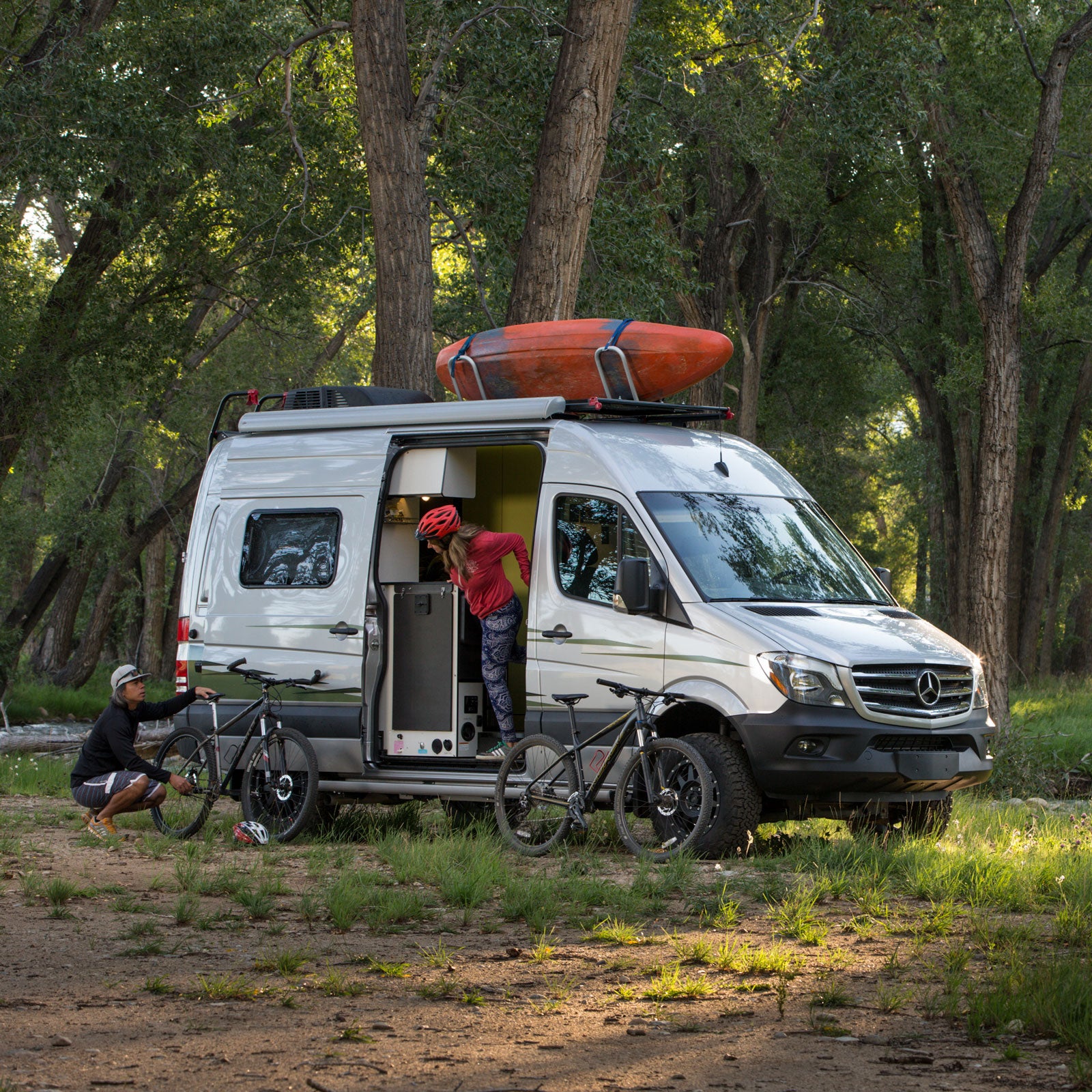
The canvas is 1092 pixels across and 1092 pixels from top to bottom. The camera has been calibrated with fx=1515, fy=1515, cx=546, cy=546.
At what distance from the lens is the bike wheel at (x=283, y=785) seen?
33.2 ft

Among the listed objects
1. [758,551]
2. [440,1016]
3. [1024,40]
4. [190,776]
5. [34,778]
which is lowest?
[34,778]

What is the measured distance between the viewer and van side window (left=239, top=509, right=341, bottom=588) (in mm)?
10648

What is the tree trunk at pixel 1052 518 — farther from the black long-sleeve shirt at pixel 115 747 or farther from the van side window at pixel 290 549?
the black long-sleeve shirt at pixel 115 747

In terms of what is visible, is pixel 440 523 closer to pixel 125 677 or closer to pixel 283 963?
pixel 125 677

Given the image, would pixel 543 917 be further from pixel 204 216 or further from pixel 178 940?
pixel 204 216

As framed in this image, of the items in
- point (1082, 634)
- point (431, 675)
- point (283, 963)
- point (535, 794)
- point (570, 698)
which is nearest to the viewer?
point (283, 963)

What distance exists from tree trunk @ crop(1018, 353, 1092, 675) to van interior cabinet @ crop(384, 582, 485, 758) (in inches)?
782

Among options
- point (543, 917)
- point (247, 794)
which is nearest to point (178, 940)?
point (543, 917)

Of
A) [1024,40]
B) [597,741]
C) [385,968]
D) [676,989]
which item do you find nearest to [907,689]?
[597,741]

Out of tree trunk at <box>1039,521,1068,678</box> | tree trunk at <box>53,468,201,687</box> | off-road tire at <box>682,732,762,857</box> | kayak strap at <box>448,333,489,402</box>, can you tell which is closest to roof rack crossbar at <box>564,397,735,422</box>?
kayak strap at <box>448,333,489,402</box>

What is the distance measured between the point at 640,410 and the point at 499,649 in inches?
72.5

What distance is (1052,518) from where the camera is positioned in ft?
93.6

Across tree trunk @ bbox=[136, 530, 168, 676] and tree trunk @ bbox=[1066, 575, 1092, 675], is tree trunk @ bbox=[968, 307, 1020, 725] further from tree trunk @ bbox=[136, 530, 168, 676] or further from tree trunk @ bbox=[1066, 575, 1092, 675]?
tree trunk @ bbox=[136, 530, 168, 676]

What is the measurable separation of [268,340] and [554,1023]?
26.2 m
